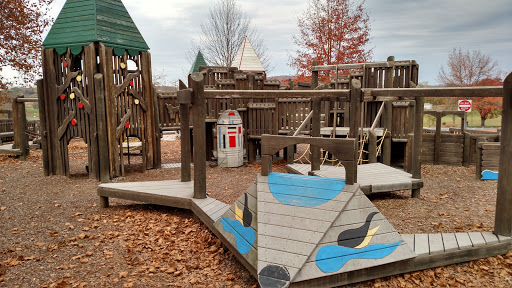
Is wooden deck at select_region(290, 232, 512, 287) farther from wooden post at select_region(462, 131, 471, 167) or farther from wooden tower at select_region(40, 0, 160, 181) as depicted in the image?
wooden tower at select_region(40, 0, 160, 181)

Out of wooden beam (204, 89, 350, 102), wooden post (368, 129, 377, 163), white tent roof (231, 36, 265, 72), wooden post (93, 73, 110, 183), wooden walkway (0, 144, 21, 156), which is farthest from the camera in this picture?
white tent roof (231, 36, 265, 72)

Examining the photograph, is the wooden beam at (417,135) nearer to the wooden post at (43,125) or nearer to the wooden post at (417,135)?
the wooden post at (417,135)

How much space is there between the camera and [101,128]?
9.18 m

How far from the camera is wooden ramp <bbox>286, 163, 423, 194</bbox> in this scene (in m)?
6.86

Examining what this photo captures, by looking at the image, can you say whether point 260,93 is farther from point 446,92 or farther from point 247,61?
point 247,61

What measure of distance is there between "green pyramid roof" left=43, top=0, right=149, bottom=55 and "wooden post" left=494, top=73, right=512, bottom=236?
8.63 meters

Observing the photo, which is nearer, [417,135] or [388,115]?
[417,135]

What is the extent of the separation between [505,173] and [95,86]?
8540mm

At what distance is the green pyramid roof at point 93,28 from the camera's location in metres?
9.37

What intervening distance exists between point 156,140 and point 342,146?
806 cm

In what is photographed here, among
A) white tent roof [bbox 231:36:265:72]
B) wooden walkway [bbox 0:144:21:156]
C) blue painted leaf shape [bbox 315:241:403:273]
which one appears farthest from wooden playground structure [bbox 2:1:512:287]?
white tent roof [bbox 231:36:265:72]

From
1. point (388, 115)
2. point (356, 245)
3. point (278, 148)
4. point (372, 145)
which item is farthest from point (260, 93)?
point (388, 115)

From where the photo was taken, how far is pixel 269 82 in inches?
484

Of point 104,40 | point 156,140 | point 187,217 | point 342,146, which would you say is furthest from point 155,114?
point 342,146
